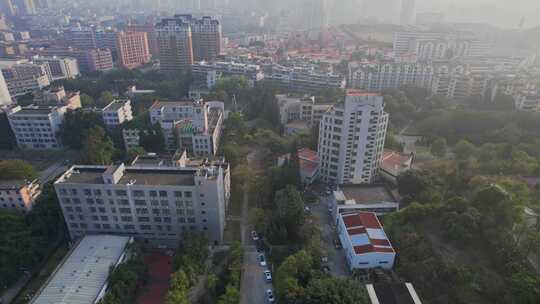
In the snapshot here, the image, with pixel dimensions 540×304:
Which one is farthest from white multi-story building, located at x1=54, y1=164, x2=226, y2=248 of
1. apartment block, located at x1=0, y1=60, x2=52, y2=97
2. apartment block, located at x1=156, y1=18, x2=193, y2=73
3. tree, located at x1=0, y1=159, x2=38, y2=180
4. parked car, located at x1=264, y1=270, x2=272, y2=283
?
apartment block, located at x1=156, y1=18, x2=193, y2=73

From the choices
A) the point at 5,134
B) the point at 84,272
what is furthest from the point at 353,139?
the point at 5,134

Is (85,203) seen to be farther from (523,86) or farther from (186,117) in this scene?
(523,86)

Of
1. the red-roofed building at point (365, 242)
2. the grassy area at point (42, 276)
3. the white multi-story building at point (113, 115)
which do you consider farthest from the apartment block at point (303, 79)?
the grassy area at point (42, 276)

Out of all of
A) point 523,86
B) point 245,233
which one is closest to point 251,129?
point 245,233

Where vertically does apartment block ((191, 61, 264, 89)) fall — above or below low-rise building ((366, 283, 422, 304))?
above

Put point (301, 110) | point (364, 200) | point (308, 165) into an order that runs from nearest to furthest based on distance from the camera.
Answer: point (364, 200) < point (308, 165) < point (301, 110)

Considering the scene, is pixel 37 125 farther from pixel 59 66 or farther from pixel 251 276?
pixel 59 66

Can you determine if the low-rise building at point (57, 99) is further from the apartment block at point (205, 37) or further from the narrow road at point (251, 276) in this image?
the apartment block at point (205, 37)

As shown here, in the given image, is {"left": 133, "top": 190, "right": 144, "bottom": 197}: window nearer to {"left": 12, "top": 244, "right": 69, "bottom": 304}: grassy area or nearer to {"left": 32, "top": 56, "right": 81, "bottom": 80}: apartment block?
{"left": 12, "top": 244, "right": 69, "bottom": 304}: grassy area
